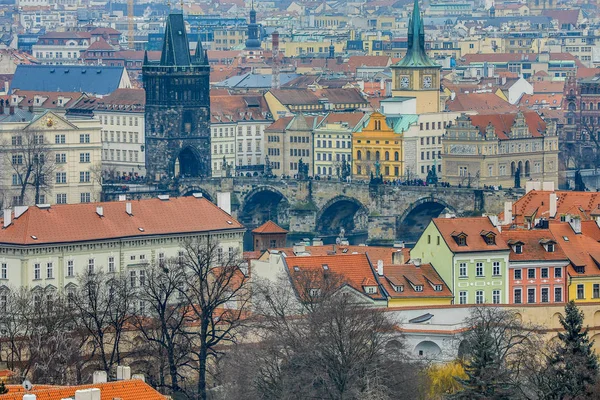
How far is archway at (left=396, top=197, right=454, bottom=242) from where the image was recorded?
156 m

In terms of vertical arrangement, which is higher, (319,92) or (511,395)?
(319,92)

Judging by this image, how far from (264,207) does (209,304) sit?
82.8m

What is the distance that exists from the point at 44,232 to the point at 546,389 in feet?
116

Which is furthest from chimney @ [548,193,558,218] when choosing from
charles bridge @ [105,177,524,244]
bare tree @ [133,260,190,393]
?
charles bridge @ [105,177,524,244]

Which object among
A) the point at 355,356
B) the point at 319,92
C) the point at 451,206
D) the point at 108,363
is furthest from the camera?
the point at 319,92

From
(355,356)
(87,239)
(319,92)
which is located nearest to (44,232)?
(87,239)

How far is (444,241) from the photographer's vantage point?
93.7 metres

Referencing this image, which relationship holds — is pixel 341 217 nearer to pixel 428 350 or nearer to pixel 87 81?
pixel 87 81

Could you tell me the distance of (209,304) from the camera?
285ft

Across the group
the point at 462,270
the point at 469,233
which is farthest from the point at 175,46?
the point at 462,270

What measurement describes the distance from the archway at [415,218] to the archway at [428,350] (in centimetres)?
7050

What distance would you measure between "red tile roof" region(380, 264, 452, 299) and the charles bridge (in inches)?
2147

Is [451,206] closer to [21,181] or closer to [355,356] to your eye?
[21,181]

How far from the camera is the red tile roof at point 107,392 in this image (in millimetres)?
61406
